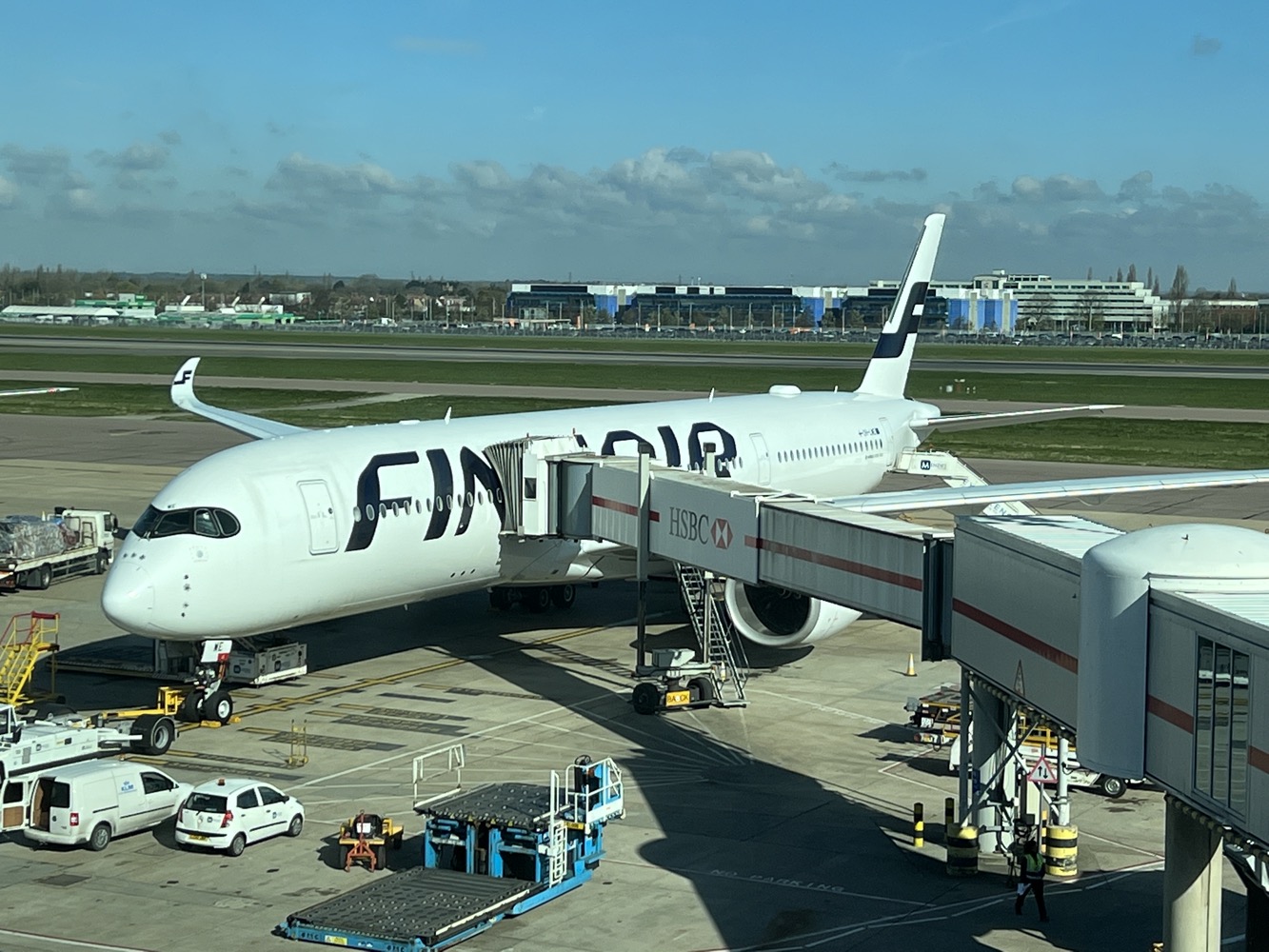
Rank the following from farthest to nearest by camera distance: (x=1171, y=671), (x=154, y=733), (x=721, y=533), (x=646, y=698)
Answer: (x=646, y=698) < (x=721, y=533) < (x=154, y=733) < (x=1171, y=671)

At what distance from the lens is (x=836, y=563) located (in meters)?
26.7

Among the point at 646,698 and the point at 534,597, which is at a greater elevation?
the point at 534,597

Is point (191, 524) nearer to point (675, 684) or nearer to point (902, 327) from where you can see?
point (675, 684)

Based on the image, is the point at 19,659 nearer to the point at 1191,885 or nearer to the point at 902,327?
the point at 1191,885

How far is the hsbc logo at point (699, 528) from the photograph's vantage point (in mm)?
30484

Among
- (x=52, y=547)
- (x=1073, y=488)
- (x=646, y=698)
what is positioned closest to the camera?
(x=646, y=698)

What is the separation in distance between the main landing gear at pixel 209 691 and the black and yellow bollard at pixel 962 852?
14717 mm

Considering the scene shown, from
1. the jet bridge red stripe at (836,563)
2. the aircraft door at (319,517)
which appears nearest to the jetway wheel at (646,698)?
the jet bridge red stripe at (836,563)

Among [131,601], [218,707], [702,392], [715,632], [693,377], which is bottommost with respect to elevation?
[218,707]

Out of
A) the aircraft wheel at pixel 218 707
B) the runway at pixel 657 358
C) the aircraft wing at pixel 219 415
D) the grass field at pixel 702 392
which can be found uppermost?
the aircraft wing at pixel 219 415

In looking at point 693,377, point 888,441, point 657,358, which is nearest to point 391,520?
point 888,441

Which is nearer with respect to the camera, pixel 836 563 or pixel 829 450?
pixel 836 563

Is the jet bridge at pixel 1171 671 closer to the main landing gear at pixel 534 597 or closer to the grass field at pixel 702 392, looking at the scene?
the main landing gear at pixel 534 597

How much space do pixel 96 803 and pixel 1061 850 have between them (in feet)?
46.7
